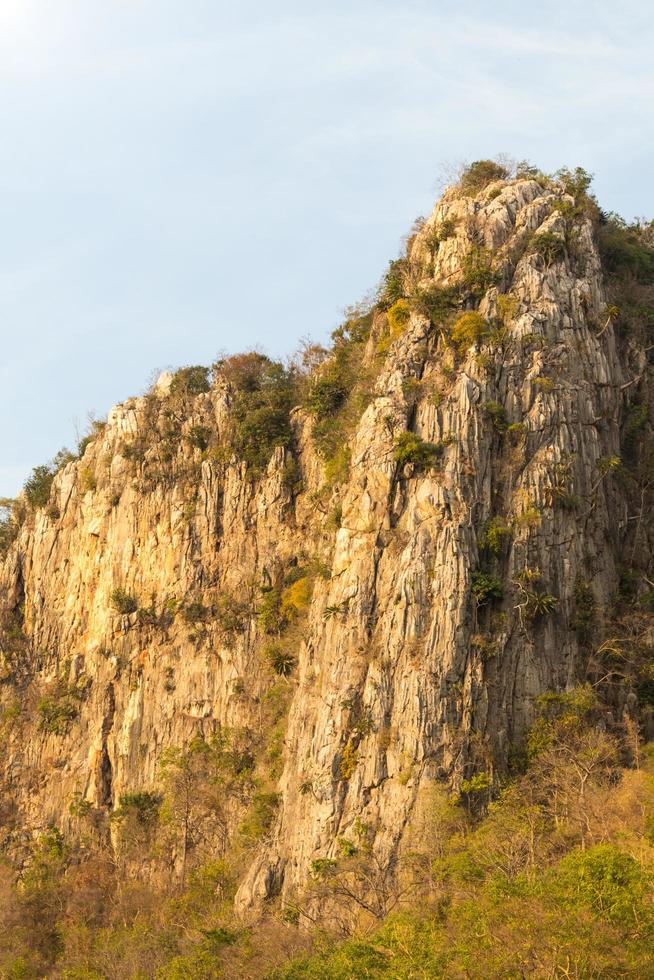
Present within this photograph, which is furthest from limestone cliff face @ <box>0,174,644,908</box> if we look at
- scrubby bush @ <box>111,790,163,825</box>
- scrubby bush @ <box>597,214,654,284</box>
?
scrubby bush @ <box>597,214,654,284</box>

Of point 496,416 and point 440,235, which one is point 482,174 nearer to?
point 440,235

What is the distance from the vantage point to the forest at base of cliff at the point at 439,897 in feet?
103

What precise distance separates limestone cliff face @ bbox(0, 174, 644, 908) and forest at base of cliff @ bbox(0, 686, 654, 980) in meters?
1.45

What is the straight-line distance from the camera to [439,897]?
39562 mm

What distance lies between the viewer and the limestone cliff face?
4519 centimetres

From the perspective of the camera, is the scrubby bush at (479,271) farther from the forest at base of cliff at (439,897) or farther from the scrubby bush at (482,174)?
the forest at base of cliff at (439,897)

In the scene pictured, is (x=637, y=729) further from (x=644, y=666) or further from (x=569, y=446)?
(x=569, y=446)

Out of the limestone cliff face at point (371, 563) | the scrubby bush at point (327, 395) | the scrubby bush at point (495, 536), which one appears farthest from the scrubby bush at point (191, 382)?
the scrubby bush at point (495, 536)

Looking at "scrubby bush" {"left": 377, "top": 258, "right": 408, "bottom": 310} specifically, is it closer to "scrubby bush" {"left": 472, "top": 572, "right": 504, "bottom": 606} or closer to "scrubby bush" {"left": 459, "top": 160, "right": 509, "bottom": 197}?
"scrubby bush" {"left": 459, "top": 160, "right": 509, "bottom": 197}

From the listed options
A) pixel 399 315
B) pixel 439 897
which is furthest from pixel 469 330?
pixel 439 897

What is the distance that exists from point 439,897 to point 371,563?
42.5ft

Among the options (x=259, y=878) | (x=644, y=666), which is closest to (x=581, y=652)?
(x=644, y=666)

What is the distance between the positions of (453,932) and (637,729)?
562 inches

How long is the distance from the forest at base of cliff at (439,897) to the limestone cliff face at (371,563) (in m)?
1.45
